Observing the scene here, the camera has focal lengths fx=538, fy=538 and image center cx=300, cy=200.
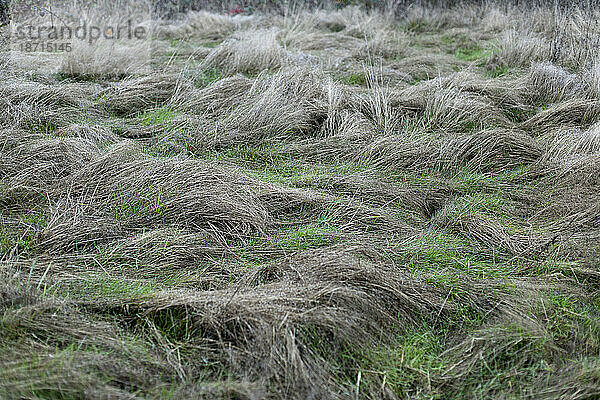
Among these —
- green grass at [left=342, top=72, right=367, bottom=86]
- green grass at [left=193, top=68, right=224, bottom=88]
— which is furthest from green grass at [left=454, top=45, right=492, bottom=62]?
green grass at [left=193, top=68, right=224, bottom=88]

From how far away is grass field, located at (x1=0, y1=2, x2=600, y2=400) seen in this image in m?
1.59

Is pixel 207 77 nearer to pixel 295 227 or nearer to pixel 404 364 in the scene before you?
pixel 295 227

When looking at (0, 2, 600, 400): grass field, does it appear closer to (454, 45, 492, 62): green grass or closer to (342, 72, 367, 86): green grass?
(342, 72, 367, 86): green grass

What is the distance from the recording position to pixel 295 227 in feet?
7.80

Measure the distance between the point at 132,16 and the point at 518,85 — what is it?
159 inches

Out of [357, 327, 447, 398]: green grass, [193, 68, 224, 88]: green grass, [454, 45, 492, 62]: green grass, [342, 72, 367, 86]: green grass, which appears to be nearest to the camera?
[357, 327, 447, 398]: green grass

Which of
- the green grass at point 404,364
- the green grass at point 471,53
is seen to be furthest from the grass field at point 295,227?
the green grass at point 471,53

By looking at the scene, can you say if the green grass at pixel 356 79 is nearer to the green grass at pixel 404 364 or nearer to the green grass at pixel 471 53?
the green grass at pixel 471 53

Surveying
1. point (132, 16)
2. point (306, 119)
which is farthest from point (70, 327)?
point (132, 16)

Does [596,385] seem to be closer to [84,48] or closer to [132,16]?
[84,48]

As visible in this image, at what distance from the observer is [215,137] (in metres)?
3.10

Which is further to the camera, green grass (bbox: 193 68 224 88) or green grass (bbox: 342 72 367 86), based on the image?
green grass (bbox: 342 72 367 86)

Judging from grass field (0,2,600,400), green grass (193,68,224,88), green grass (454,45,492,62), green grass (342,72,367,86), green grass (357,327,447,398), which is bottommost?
green grass (357,327,447,398)

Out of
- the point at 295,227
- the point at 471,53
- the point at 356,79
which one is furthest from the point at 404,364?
the point at 471,53
